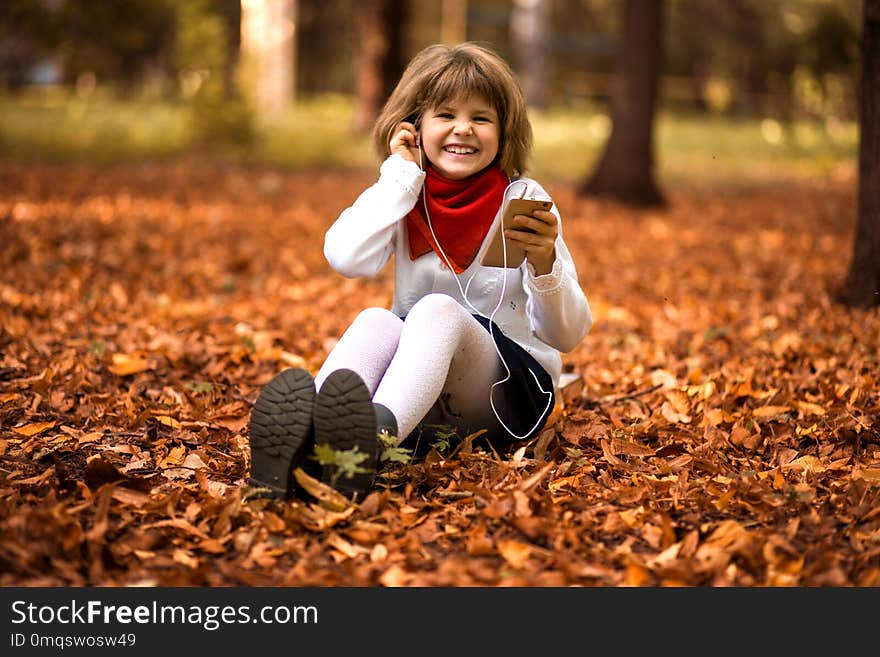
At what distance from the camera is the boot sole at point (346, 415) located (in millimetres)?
2543

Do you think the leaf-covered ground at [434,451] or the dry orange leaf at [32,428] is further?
the dry orange leaf at [32,428]

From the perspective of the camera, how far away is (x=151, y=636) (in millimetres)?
2215

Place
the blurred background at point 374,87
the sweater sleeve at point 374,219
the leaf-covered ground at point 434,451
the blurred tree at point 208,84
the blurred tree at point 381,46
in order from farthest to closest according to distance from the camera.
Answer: the blurred tree at point 381,46, the blurred tree at point 208,84, the blurred background at point 374,87, the sweater sleeve at point 374,219, the leaf-covered ground at point 434,451

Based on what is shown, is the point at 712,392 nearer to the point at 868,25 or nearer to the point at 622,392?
the point at 622,392

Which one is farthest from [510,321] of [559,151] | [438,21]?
[438,21]

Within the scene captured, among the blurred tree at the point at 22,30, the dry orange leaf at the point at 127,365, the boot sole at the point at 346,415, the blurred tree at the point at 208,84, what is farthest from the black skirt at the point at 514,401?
the blurred tree at the point at 208,84

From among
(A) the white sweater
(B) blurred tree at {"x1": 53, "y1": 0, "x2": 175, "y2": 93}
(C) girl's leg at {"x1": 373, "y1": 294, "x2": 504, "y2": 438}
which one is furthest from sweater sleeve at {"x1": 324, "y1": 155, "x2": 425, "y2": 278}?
(B) blurred tree at {"x1": 53, "y1": 0, "x2": 175, "y2": 93}

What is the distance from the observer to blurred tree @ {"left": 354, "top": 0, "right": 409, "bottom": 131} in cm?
1413

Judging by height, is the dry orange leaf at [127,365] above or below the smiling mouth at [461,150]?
below

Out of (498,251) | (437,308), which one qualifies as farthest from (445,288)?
(437,308)

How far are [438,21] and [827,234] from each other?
18.5m

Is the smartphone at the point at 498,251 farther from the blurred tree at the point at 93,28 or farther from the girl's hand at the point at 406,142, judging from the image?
the blurred tree at the point at 93,28

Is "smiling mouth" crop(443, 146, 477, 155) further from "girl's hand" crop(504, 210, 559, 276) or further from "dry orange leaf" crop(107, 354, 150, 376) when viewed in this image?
"dry orange leaf" crop(107, 354, 150, 376)

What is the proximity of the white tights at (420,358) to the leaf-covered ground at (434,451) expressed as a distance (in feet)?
0.73
